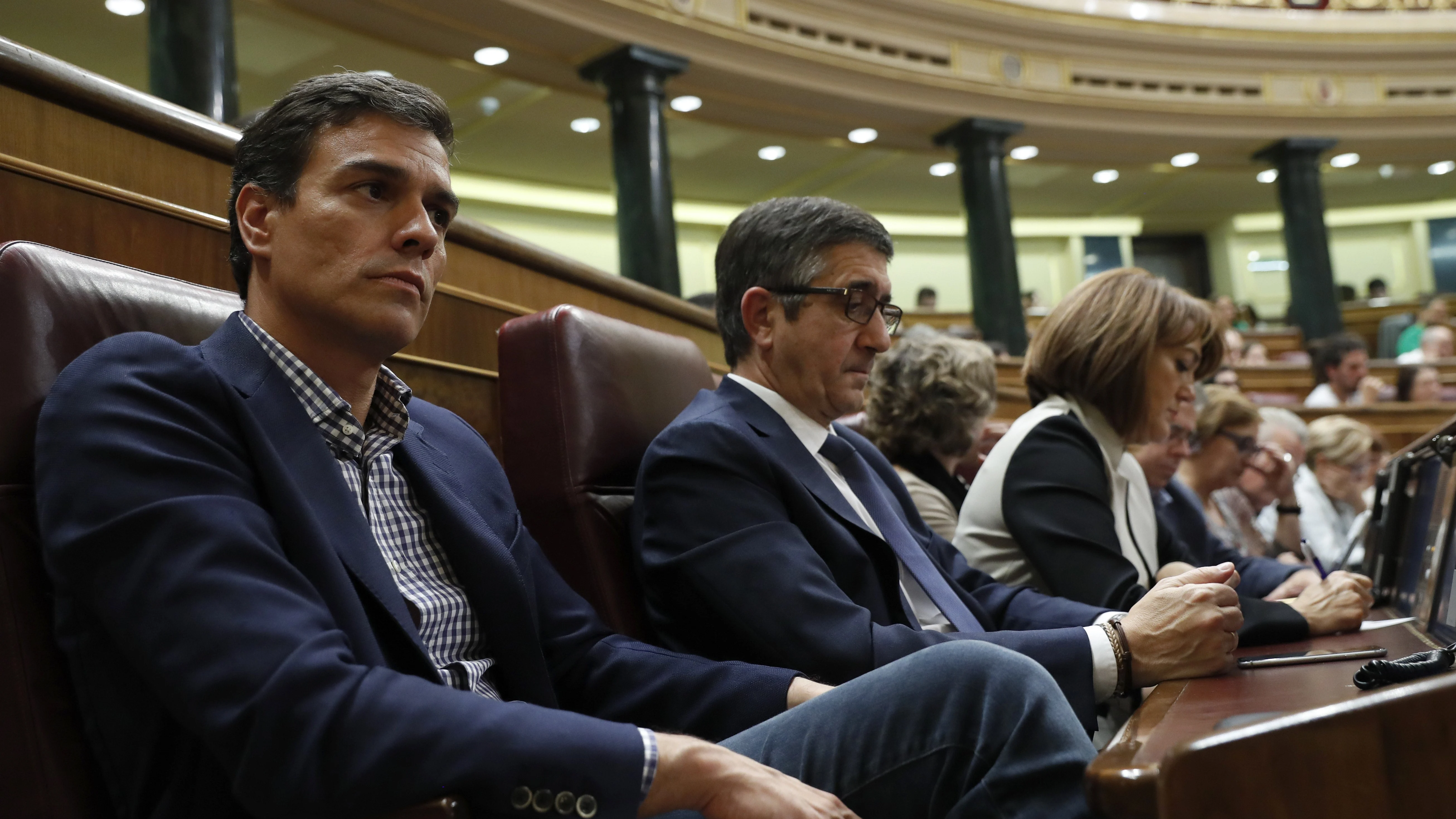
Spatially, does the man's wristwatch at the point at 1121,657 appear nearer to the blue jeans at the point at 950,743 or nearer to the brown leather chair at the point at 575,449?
the blue jeans at the point at 950,743

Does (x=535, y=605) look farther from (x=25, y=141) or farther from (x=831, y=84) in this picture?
(x=831, y=84)

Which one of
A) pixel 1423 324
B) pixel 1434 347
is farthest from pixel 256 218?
pixel 1423 324

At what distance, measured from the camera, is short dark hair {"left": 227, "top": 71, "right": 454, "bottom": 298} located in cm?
101

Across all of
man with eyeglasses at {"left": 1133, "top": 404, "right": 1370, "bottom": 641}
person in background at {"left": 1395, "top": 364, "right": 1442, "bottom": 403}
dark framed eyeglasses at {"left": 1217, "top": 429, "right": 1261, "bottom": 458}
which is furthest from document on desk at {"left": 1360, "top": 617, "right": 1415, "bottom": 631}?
person in background at {"left": 1395, "top": 364, "right": 1442, "bottom": 403}

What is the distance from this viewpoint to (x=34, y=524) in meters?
0.81

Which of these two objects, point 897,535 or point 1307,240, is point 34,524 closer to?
point 897,535

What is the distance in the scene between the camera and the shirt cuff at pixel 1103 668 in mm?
1175

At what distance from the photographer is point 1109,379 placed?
1750 millimetres

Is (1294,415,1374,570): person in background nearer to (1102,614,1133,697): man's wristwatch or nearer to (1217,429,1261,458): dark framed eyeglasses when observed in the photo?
(1217,429,1261,458): dark framed eyeglasses

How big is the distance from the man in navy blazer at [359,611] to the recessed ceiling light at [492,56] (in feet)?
16.6

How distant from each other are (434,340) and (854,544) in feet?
3.15

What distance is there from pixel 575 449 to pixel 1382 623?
1131 mm

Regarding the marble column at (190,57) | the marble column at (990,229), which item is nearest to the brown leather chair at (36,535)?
the marble column at (190,57)

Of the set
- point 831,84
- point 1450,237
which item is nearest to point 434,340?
point 831,84
